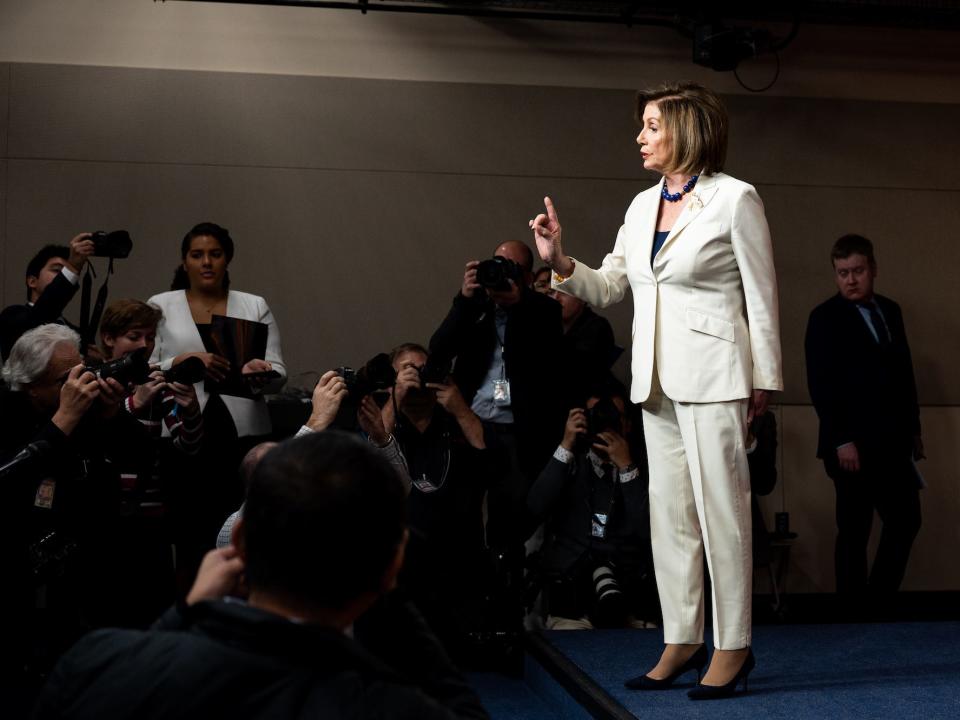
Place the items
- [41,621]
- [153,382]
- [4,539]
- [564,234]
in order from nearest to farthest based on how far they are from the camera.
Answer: [4,539], [153,382], [41,621], [564,234]

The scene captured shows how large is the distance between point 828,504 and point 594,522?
6.88ft

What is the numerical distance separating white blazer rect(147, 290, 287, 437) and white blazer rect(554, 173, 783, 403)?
1579 millimetres

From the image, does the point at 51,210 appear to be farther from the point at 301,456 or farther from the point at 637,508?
the point at 301,456

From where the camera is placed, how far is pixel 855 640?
132 inches

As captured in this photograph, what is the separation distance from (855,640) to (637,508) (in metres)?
0.87

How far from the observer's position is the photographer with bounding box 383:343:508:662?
3662 millimetres

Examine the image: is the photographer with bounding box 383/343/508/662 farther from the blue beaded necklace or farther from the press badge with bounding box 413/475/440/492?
the blue beaded necklace

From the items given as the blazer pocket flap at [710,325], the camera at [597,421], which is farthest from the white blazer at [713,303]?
the camera at [597,421]

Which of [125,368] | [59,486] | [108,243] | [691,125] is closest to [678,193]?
[691,125]

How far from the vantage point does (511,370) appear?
3951mm

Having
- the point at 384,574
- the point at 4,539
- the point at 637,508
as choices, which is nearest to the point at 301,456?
the point at 384,574

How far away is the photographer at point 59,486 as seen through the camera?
2803 millimetres

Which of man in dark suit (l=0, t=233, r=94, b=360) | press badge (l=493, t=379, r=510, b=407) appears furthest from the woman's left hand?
man in dark suit (l=0, t=233, r=94, b=360)

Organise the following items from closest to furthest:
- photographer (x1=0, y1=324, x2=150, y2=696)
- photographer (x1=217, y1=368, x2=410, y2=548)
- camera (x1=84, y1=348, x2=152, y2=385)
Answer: photographer (x1=217, y1=368, x2=410, y2=548)
photographer (x1=0, y1=324, x2=150, y2=696)
camera (x1=84, y1=348, x2=152, y2=385)
